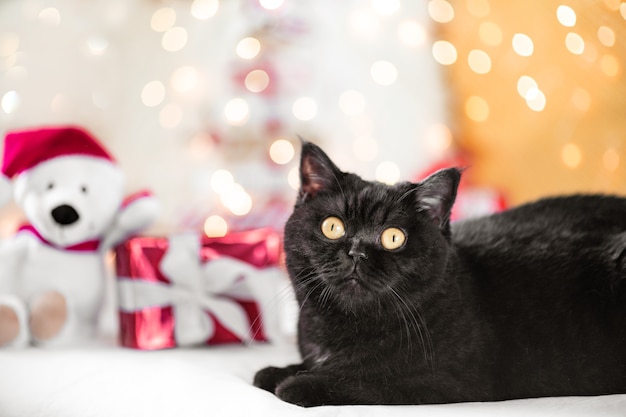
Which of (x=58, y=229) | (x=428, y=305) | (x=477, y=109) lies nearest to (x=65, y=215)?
(x=58, y=229)

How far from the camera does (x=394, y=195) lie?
1029 millimetres

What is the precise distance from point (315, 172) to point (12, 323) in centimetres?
77

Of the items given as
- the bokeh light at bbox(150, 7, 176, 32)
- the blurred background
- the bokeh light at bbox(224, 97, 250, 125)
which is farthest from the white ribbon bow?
the bokeh light at bbox(150, 7, 176, 32)

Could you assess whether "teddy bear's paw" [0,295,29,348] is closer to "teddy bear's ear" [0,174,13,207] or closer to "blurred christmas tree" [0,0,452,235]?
"teddy bear's ear" [0,174,13,207]

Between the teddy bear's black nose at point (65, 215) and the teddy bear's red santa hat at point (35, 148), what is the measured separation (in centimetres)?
13

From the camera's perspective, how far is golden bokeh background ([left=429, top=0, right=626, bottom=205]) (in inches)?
74.0

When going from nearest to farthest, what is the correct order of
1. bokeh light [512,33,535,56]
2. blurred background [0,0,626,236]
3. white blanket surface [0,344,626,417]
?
white blanket surface [0,344,626,417]
blurred background [0,0,626,236]
bokeh light [512,33,535,56]

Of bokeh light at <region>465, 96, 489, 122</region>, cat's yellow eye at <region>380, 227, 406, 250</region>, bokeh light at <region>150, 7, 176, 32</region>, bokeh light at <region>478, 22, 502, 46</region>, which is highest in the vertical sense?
bokeh light at <region>150, 7, 176, 32</region>

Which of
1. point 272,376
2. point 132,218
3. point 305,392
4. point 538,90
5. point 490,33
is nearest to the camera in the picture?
point 305,392

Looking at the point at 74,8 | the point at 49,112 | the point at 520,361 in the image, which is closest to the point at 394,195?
the point at 520,361

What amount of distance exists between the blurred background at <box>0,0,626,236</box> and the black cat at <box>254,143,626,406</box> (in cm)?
102

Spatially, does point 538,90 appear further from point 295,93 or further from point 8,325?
point 8,325

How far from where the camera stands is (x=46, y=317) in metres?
1.37

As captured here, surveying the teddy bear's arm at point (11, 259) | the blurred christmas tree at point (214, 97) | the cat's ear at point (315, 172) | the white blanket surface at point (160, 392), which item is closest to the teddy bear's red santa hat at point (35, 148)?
the teddy bear's arm at point (11, 259)
